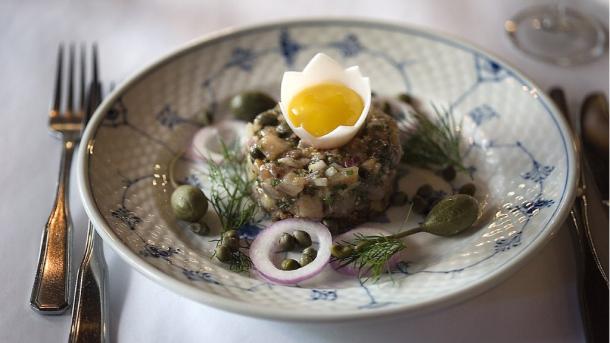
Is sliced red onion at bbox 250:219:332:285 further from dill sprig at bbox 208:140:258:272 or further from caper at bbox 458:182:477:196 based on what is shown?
caper at bbox 458:182:477:196

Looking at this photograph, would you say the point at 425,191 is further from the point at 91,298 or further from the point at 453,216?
the point at 91,298

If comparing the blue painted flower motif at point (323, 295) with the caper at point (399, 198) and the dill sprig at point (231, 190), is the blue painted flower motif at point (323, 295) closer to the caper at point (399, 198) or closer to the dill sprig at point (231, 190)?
the dill sprig at point (231, 190)

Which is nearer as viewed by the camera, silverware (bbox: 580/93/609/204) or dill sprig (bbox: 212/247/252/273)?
dill sprig (bbox: 212/247/252/273)

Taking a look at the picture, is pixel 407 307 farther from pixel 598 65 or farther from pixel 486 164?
pixel 598 65

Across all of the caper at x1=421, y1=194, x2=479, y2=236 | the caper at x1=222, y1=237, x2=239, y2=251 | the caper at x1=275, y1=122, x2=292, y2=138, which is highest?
the caper at x1=275, y1=122, x2=292, y2=138

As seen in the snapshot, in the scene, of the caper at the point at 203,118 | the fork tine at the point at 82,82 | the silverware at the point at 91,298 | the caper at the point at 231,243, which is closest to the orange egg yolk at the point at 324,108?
the caper at the point at 231,243

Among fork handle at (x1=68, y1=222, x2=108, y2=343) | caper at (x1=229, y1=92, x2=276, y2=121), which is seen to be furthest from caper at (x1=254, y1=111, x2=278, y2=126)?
fork handle at (x1=68, y1=222, x2=108, y2=343)

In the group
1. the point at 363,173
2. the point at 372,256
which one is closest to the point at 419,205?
the point at 363,173
